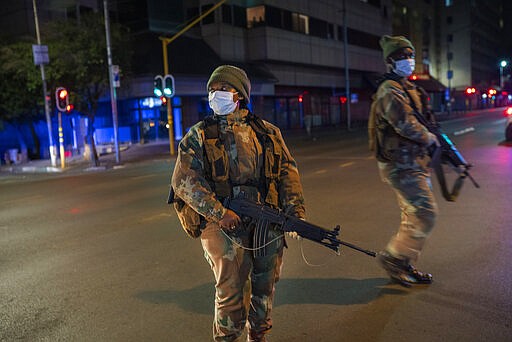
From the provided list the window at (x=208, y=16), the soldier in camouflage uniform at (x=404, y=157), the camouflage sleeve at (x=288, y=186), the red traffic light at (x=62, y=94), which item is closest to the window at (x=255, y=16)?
the window at (x=208, y=16)

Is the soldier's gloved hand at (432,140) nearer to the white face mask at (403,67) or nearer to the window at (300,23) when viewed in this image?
the white face mask at (403,67)

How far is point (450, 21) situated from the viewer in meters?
81.1

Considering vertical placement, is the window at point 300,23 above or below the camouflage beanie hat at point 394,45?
above

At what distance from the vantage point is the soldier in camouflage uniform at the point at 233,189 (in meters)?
2.86

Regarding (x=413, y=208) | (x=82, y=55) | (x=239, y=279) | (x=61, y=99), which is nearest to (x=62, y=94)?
(x=61, y=99)

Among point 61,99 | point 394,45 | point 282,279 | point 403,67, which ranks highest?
point 61,99

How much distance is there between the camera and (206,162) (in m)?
2.90

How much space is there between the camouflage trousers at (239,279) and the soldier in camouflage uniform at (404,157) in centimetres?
174

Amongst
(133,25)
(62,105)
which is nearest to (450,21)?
(133,25)

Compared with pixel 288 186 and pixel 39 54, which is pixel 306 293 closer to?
pixel 288 186

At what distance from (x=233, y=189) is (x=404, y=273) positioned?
2248mm

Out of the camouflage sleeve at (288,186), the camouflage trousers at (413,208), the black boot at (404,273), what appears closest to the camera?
the camouflage sleeve at (288,186)

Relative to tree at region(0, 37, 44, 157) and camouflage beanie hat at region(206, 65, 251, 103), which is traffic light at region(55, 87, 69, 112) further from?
camouflage beanie hat at region(206, 65, 251, 103)

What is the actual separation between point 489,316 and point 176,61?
999 inches
